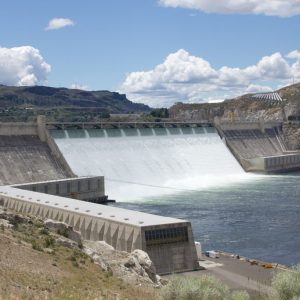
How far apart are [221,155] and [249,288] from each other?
56.5 meters

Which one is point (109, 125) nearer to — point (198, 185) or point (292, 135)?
point (198, 185)

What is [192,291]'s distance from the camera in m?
16.9

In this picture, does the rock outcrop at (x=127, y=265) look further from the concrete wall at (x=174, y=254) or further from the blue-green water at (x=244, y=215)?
the blue-green water at (x=244, y=215)

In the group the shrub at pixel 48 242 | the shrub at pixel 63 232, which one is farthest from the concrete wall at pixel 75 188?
the shrub at pixel 48 242

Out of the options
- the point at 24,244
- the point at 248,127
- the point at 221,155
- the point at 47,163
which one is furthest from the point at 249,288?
the point at 248,127

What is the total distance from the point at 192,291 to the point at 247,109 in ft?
428

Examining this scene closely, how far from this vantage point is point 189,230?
32.3 m

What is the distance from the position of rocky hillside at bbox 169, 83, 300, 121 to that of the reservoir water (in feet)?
143

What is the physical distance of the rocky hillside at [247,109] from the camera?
132 metres

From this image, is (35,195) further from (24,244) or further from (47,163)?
(24,244)

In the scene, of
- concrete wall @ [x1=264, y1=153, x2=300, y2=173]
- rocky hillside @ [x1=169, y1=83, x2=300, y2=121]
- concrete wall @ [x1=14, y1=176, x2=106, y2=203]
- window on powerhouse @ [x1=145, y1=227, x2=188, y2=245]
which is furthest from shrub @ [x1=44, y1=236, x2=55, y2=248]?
rocky hillside @ [x1=169, y1=83, x2=300, y2=121]

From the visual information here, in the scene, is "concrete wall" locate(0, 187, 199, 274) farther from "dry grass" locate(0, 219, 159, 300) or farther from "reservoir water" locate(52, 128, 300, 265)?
"dry grass" locate(0, 219, 159, 300)

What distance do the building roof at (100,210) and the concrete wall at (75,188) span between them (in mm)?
5754

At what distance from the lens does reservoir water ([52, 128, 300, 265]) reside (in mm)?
40844
